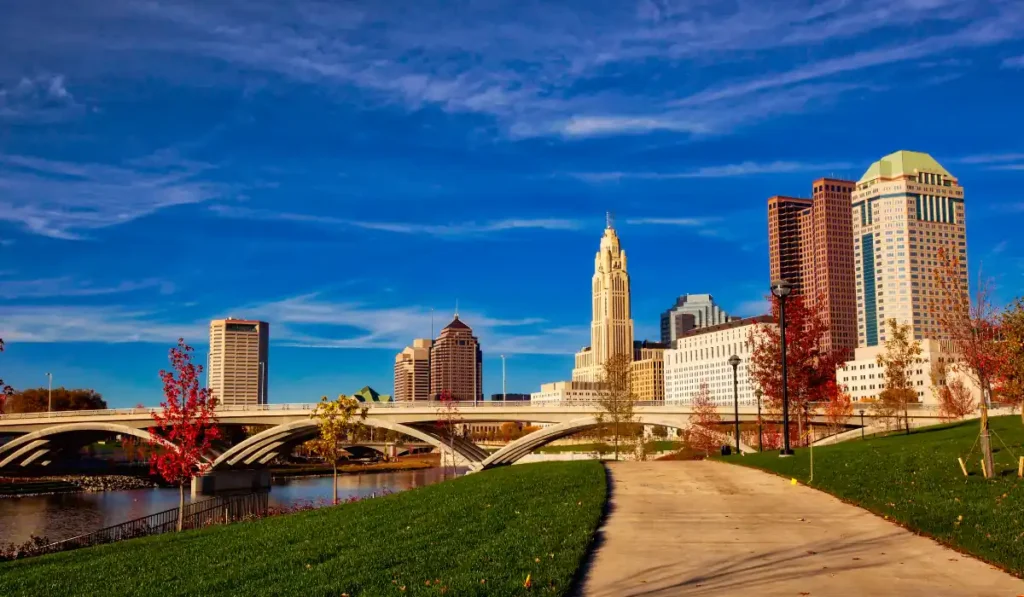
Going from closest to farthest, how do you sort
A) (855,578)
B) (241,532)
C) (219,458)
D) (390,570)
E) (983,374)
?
(855,578), (390,570), (241,532), (983,374), (219,458)

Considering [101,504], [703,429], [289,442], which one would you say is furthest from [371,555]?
[289,442]

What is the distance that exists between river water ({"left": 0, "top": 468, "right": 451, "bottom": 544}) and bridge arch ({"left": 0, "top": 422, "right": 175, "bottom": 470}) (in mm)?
8346

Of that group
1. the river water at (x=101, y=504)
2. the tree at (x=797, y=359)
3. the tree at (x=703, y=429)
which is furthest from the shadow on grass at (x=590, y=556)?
the tree at (x=703, y=429)

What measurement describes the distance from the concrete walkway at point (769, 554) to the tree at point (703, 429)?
157ft

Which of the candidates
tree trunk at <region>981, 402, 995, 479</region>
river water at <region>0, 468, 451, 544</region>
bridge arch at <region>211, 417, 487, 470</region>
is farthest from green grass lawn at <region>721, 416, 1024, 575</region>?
bridge arch at <region>211, 417, 487, 470</region>

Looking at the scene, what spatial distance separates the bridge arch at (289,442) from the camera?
8638 centimetres

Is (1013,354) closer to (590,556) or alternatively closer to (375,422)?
(590,556)

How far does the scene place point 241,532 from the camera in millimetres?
21203

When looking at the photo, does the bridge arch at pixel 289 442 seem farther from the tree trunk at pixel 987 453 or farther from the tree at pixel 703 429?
the tree trunk at pixel 987 453

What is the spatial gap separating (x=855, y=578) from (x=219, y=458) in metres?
88.2

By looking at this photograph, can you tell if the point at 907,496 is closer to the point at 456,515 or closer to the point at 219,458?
the point at 456,515

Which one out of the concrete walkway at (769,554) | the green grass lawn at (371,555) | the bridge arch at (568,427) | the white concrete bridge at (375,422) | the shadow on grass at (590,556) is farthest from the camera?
the white concrete bridge at (375,422)

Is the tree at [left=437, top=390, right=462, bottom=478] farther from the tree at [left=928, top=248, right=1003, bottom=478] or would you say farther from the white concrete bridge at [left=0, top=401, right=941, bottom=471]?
the tree at [left=928, top=248, right=1003, bottom=478]

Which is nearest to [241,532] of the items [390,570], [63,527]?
[390,570]
